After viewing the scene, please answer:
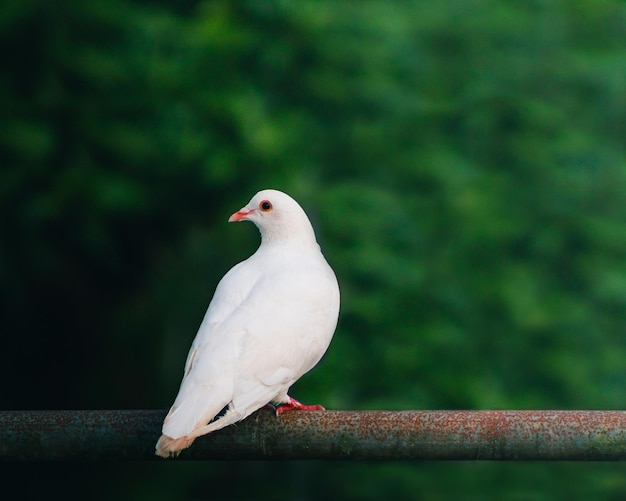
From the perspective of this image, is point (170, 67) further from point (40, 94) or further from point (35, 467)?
point (35, 467)

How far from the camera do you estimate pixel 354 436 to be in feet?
6.57

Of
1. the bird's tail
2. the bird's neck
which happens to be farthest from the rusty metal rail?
the bird's neck

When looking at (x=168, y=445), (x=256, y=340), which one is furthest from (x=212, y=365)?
(x=168, y=445)

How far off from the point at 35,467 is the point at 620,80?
3.80m

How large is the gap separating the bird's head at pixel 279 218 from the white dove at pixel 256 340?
4 cm

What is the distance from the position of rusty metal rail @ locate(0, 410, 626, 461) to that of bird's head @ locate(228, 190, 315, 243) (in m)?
0.94

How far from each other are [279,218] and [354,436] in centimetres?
107

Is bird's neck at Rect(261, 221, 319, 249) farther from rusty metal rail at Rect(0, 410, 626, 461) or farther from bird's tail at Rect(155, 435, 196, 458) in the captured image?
bird's tail at Rect(155, 435, 196, 458)

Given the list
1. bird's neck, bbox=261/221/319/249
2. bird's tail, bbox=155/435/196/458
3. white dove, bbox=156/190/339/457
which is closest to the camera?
bird's tail, bbox=155/435/196/458

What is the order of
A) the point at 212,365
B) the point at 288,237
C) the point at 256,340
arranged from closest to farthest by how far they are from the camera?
1. the point at 212,365
2. the point at 256,340
3. the point at 288,237

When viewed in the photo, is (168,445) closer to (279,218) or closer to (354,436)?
(354,436)

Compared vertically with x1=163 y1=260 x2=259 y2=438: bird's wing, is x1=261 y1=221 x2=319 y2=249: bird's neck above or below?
above

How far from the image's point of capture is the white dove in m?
2.15

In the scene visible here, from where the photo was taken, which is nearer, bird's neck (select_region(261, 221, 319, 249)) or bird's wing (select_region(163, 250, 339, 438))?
bird's wing (select_region(163, 250, 339, 438))
